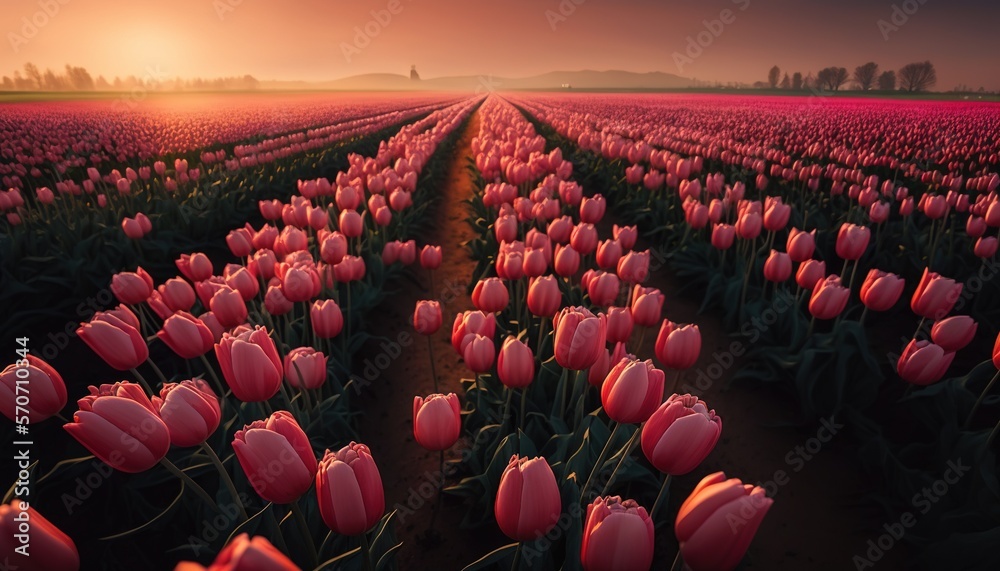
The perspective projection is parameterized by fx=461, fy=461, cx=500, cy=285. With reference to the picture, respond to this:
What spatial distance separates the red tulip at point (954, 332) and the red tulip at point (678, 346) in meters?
1.65

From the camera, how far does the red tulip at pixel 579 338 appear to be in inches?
85.7

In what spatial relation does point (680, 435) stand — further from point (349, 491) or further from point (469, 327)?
point (469, 327)

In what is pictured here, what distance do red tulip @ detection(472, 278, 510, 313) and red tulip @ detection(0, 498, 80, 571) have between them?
241cm

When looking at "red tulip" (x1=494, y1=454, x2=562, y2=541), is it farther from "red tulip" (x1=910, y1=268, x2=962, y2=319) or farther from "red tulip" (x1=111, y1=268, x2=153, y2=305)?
"red tulip" (x1=910, y1=268, x2=962, y2=319)

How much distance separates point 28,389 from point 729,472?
13.7 ft

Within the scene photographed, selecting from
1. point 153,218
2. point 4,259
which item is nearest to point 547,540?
point 4,259

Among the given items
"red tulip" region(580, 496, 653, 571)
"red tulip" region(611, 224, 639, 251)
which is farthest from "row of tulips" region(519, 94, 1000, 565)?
"red tulip" region(580, 496, 653, 571)

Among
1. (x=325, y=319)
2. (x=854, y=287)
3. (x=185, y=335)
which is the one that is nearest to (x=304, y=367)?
(x=325, y=319)

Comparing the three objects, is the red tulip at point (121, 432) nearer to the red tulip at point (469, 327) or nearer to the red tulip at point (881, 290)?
the red tulip at point (469, 327)

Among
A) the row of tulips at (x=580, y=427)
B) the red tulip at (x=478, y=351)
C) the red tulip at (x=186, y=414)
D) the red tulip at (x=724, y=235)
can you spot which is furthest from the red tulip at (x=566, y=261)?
the red tulip at (x=186, y=414)

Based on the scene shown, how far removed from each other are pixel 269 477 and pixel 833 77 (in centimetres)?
11563

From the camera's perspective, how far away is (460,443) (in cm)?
377

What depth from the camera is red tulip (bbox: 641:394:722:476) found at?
61.9 inches

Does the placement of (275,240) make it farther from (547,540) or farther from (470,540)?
(547,540)
